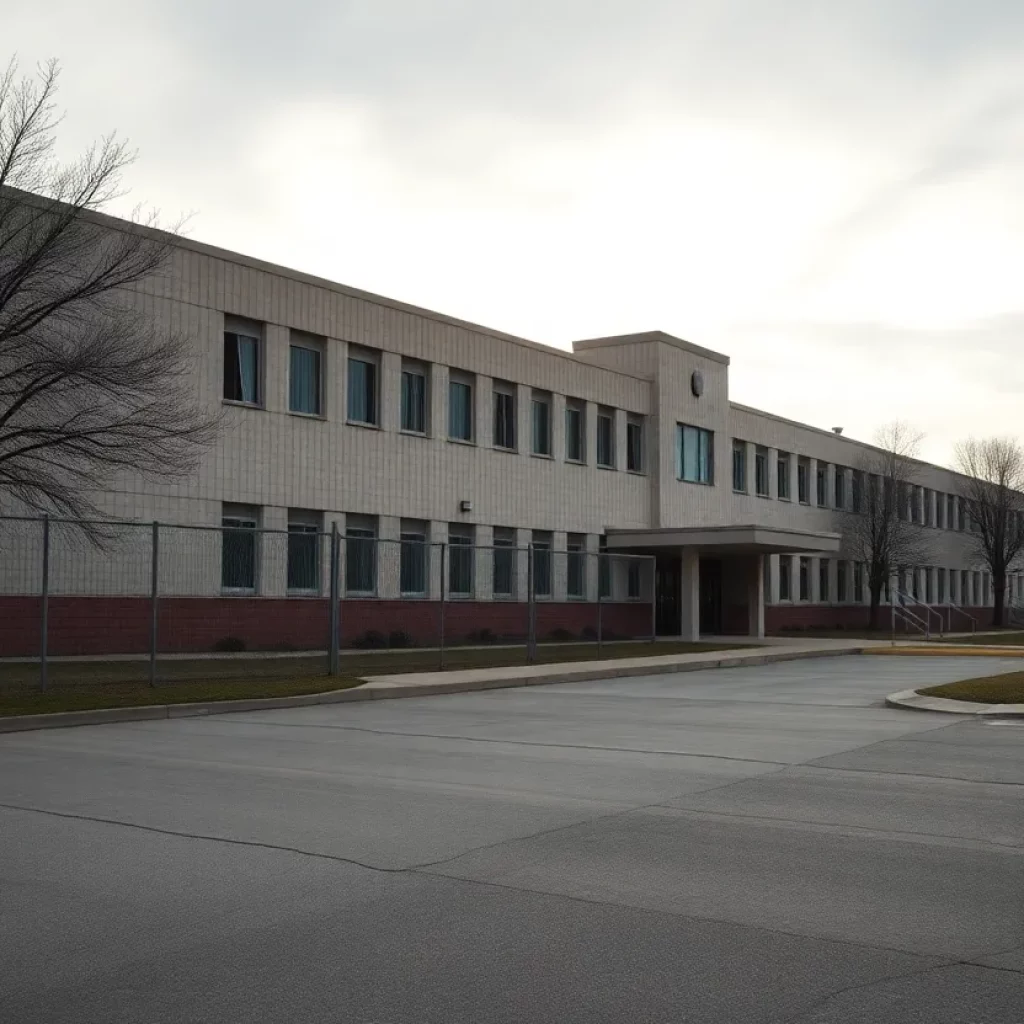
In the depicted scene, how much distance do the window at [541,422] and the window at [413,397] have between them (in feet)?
16.4

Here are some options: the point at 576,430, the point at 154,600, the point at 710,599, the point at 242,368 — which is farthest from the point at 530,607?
the point at 710,599

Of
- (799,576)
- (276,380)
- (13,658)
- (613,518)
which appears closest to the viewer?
(13,658)

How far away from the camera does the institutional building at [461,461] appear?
29.7m

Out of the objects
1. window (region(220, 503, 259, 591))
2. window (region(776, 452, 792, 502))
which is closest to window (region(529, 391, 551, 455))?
window (region(220, 503, 259, 591))

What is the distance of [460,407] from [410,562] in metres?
5.34

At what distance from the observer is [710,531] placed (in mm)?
40219

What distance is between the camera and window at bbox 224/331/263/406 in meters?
30.5

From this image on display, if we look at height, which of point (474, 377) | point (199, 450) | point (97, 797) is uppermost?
point (474, 377)

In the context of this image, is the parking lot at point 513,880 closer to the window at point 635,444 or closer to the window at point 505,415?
the window at point 505,415

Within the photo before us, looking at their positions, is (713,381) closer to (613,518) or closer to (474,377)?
(613,518)

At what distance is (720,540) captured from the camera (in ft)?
132

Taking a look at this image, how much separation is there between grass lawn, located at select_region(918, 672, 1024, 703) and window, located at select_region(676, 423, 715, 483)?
2640cm

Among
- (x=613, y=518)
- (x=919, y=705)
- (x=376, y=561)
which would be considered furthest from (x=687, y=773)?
(x=613, y=518)

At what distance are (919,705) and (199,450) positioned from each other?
16.4 metres
